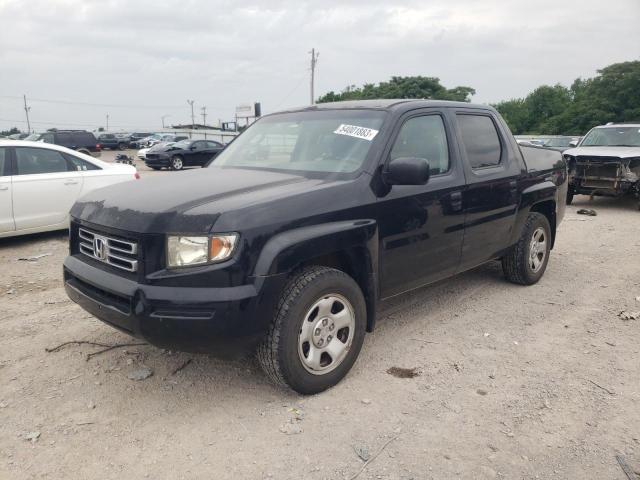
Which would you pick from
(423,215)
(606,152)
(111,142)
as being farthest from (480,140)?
(111,142)

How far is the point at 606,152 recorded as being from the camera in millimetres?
10906

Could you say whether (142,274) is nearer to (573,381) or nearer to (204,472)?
(204,472)

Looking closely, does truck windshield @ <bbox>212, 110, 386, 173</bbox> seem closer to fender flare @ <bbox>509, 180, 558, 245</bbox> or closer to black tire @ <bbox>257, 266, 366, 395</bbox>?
black tire @ <bbox>257, 266, 366, 395</bbox>

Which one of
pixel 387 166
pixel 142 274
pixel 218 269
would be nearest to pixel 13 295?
pixel 142 274

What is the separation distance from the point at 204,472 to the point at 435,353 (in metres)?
1.97

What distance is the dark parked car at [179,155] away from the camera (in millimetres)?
23641

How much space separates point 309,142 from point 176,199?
1.25 m

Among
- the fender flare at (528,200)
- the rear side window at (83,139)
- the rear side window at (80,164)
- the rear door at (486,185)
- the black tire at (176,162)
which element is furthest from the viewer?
the rear side window at (83,139)

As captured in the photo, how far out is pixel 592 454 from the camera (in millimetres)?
2697

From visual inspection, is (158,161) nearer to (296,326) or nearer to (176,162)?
(176,162)

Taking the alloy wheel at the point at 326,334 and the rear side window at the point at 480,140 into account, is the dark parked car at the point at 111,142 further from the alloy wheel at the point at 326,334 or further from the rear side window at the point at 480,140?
the alloy wheel at the point at 326,334

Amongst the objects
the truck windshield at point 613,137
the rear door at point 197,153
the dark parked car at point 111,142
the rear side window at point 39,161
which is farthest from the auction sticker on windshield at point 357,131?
the dark parked car at point 111,142

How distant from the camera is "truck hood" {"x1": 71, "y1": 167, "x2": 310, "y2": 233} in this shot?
2848 millimetres

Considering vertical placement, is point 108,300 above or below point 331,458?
Answer: above
